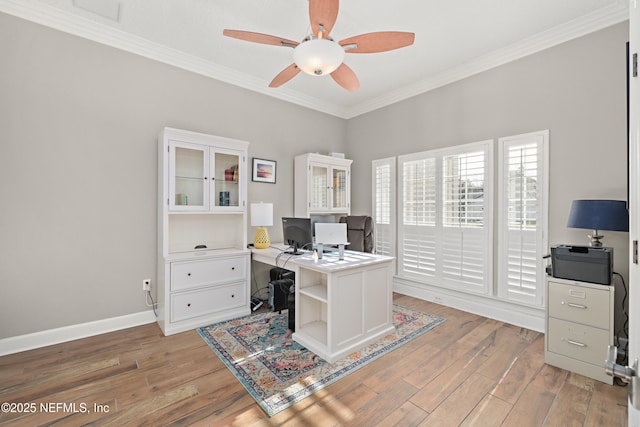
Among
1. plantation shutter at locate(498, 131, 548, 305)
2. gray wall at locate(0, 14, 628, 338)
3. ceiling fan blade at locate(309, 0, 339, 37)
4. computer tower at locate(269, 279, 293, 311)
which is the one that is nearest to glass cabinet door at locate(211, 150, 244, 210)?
gray wall at locate(0, 14, 628, 338)

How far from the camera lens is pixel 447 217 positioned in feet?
11.9

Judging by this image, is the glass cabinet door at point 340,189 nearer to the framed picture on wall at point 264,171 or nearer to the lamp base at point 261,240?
the framed picture on wall at point 264,171

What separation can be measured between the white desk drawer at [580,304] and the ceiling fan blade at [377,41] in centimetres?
224

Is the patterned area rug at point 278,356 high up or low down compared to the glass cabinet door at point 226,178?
down

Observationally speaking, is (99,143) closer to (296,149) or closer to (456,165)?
(296,149)

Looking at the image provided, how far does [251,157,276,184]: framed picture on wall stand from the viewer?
3922 millimetres

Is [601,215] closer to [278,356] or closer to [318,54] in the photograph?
[318,54]

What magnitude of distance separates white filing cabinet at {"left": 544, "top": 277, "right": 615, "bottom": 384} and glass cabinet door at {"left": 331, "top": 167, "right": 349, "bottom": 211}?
2.75m

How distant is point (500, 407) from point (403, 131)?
334 cm

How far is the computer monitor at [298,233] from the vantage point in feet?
9.55

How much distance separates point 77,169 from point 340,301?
2718mm

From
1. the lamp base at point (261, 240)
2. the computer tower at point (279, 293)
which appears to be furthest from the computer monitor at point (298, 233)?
the lamp base at point (261, 240)

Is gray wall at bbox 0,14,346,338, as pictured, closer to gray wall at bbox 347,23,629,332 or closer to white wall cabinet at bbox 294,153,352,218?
white wall cabinet at bbox 294,153,352,218

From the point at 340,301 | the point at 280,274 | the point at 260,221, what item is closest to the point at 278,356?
the point at 340,301
